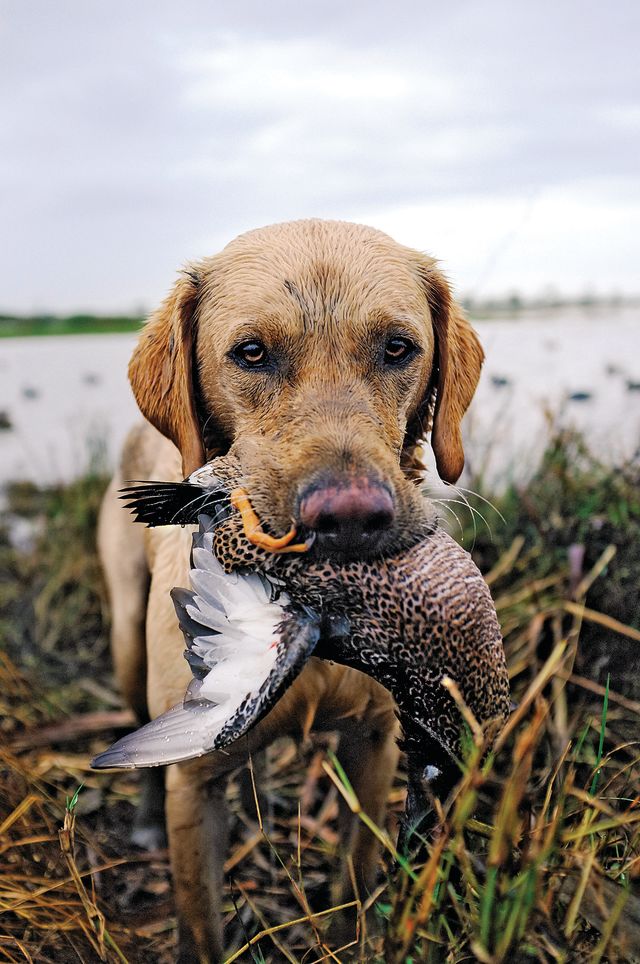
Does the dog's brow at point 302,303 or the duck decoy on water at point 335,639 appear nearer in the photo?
the duck decoy on water at point 335,639

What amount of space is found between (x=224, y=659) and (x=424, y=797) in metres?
0.47

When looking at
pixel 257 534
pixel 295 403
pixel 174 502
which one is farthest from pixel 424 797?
pixel 295 403

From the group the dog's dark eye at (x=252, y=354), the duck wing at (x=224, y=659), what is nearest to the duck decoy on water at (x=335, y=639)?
the duck wing at (x=224, y=659)

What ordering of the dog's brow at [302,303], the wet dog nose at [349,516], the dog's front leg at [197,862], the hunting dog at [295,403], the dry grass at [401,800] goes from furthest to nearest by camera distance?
the dog's front leg at [197,862]
the dog's brow at [302,303]
the hunting dog at [295,403]
the wet dog nose at [349,516]
the dry grass at [401,800]

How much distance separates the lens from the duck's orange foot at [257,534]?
168cm

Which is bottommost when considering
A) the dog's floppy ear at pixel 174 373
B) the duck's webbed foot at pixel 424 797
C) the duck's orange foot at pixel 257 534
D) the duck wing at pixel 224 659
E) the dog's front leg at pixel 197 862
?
the dog's front leg at pixel 197 862

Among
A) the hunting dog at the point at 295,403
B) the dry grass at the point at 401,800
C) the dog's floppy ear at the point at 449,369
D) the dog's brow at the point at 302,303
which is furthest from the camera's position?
the dog's floppy ear at the point at 449,369

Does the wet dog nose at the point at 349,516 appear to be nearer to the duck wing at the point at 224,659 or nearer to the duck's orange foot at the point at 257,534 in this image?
the duck's orange foot at the point at 257,534

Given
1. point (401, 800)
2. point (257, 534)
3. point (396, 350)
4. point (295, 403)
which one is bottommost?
point (401, 800)

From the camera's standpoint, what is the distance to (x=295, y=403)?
6.79ft

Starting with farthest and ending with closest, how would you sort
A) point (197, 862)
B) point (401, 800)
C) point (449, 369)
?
1. point (401, 800)
2. point (449, 369)
3. point (197, 862)

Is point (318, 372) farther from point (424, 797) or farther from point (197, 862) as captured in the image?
point (197, 862)

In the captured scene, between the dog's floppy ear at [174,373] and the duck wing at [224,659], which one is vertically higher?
the dog's floppy ear at [174,373]

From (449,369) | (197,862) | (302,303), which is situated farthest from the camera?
(449,369)
